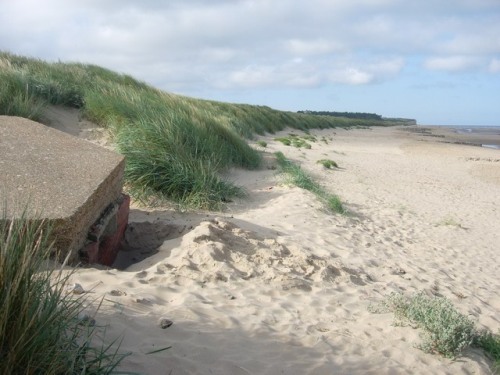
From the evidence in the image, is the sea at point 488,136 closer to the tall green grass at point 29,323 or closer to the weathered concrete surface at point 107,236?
the weathered concrete surface at point 107,236

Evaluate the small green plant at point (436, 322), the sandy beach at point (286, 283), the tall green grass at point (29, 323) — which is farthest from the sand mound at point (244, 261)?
the tall green grass at point (29, 323)

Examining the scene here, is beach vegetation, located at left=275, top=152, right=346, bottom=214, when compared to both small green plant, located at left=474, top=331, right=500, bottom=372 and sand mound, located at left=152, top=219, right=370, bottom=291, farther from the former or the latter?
small green plant, located at left=474, top=331, right=500, bottom=372

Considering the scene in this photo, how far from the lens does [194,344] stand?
127 inches

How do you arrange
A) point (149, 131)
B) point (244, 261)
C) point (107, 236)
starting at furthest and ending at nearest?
point (149, 131), point (244, 261), point (107, 236)

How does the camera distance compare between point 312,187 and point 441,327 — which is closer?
point 441,327

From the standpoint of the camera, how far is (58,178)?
183 inches

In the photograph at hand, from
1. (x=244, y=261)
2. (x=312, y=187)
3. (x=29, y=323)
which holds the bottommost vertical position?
(x=244, y=261)

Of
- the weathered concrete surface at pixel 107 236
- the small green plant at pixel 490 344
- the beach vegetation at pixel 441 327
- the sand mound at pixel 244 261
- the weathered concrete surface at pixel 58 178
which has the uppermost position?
the weathered concrete surface at pixel 58 178

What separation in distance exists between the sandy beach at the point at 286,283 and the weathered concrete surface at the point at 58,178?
1.43 ft

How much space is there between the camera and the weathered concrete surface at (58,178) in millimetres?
4008

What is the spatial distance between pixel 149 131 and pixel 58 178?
12.6 feet

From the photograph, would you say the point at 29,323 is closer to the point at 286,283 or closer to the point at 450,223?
the point at 286,283

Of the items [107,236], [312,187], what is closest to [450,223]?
[312,187]

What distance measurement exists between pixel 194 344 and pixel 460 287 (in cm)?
376
